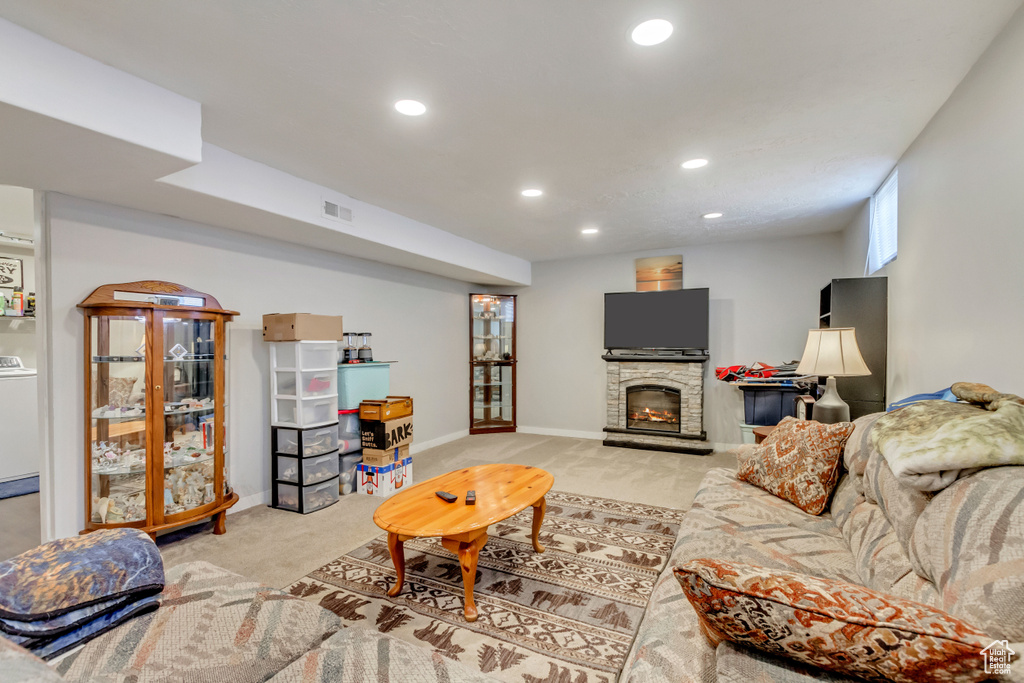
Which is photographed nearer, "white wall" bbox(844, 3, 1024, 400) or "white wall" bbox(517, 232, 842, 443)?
"white wall" bbox(844, 3, 1024, 400)

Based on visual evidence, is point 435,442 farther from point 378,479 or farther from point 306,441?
point 306,441

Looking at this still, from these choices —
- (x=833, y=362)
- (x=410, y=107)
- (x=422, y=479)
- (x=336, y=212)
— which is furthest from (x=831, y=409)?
(x=336, y=212)

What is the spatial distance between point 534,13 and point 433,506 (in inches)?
89.0

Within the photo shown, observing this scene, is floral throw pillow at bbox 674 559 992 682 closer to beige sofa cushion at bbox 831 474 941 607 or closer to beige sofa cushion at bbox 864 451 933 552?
beige sofa cushion at bbox 831 474 941 607

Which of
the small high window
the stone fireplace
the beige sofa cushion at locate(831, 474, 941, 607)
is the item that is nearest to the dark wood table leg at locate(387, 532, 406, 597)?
the beige sofa cushion at locate(831, 474, 941, 607)

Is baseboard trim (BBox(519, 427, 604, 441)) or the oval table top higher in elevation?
the oval table top

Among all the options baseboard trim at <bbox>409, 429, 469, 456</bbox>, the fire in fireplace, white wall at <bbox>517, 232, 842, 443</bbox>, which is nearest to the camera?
white wall at <bbox>517, 232, 842, 443</bbox>

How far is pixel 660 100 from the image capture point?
2.22 m

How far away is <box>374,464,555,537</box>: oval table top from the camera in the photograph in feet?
7.14

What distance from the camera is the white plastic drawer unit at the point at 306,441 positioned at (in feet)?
11.7

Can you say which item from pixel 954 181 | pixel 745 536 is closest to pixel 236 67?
pixel 745 536

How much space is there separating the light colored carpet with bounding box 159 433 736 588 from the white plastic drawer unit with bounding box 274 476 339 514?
0.22 ft

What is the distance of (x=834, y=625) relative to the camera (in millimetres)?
800

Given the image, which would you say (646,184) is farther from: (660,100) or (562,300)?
(562,300)
